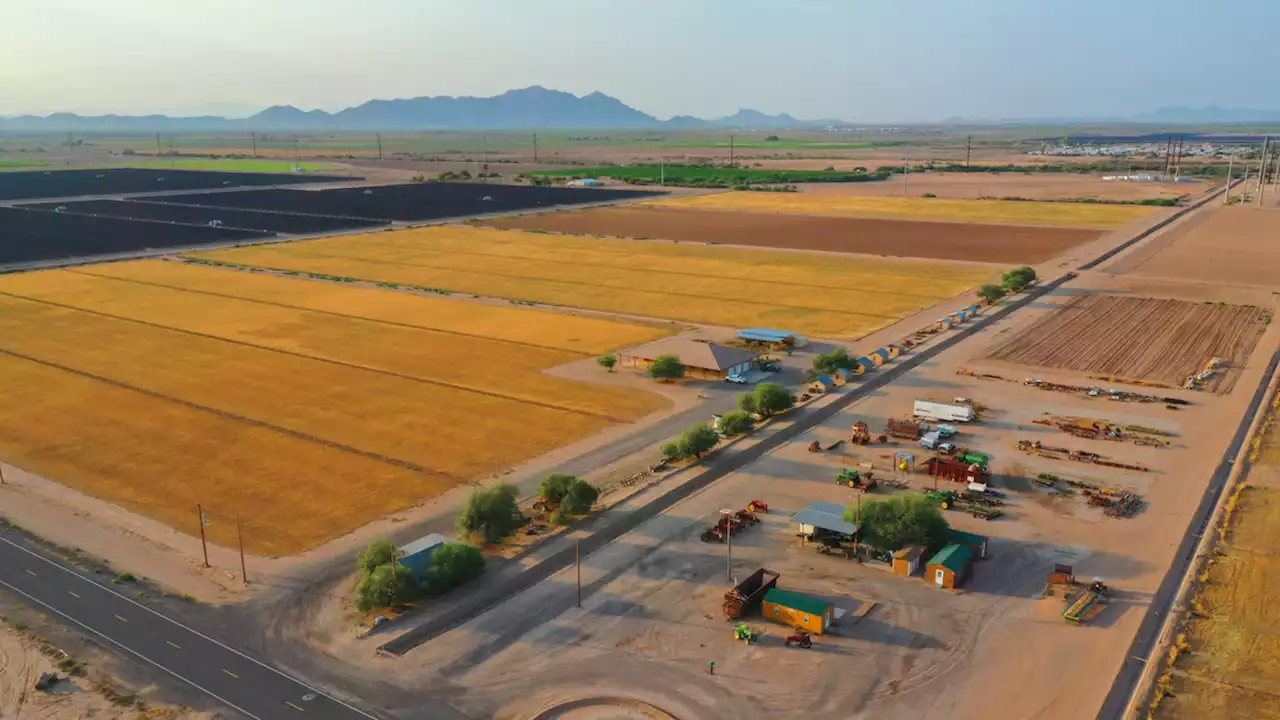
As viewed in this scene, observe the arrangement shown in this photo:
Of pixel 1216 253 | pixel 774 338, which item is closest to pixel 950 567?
pixel 774 338

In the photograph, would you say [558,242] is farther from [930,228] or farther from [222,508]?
[222,508]

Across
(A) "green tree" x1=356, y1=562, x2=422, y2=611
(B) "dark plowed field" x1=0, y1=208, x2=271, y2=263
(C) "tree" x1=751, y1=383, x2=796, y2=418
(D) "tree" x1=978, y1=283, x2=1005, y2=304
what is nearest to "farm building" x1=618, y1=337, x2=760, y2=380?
(C) "tree" x1=751, y1=383, x2=796, y2=418

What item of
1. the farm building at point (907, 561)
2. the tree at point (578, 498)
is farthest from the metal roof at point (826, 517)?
the tree at point (578, 498)

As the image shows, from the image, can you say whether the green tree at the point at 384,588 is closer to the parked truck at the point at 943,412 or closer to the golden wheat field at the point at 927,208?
the parked truck at the point at 943,412

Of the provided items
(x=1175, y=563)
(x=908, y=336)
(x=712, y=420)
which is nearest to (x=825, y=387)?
(x=712, y=420)

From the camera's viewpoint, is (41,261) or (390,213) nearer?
(41,261)
